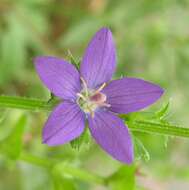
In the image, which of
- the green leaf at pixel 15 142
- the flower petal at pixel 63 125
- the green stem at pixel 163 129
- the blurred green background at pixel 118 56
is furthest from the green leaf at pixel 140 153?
the blurred green background at pixel 118 56

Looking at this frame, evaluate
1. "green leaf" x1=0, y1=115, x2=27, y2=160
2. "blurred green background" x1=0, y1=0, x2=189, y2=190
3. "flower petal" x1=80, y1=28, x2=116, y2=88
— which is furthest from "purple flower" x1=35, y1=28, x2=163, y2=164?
"blurred green background" x1=0, y1=0, x2=189, y2=190

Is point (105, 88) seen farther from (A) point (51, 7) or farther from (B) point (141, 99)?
(A) point (51, 7)

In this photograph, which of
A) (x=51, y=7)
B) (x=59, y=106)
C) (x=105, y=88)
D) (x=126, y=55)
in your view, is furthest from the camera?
(x=51, y=7)

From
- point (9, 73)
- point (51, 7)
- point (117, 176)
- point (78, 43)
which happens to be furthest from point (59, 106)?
point (51, 7)

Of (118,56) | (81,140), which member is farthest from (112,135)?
(118,56)

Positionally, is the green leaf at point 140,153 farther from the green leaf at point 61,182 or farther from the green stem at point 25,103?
the green leaf at point 61,182
